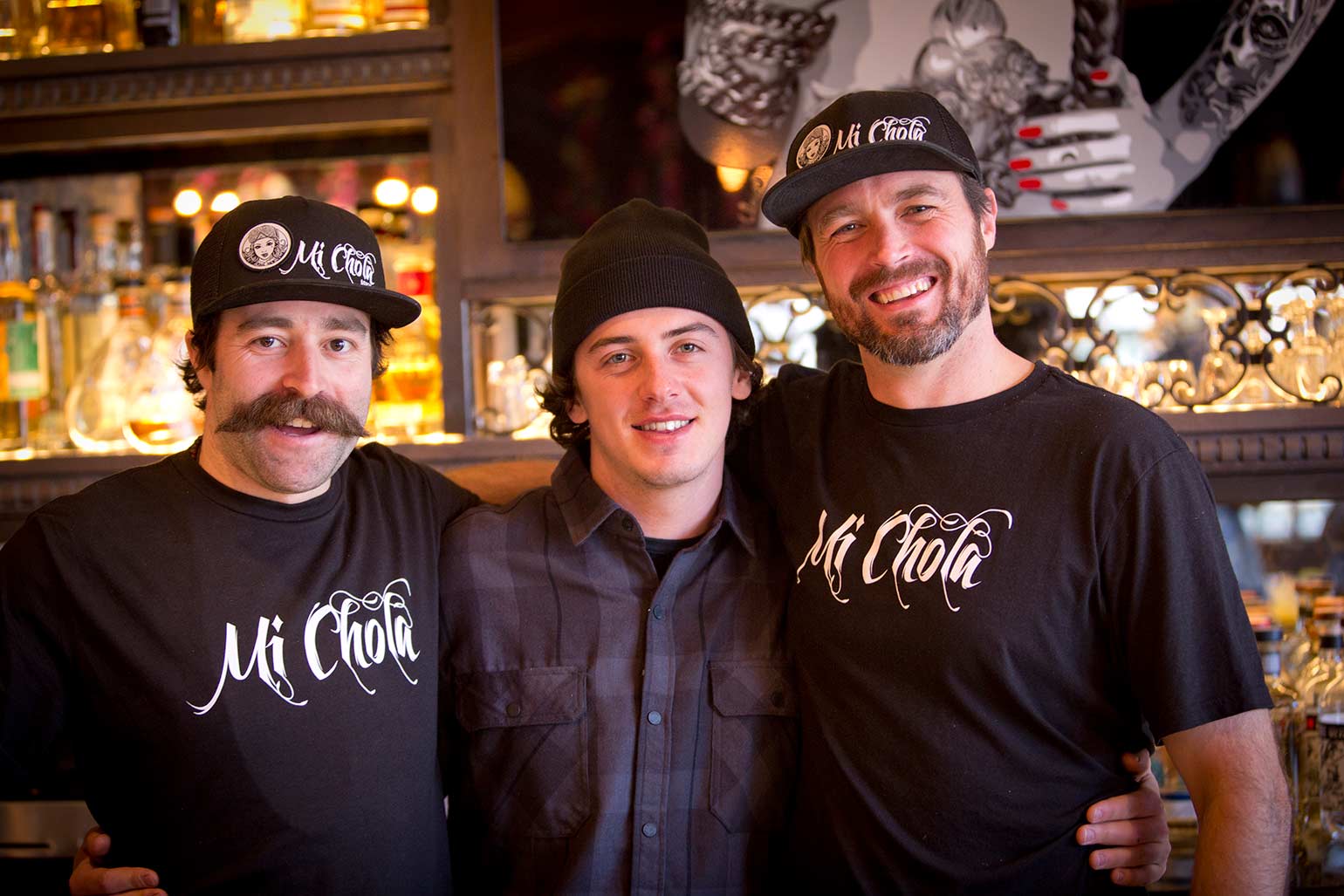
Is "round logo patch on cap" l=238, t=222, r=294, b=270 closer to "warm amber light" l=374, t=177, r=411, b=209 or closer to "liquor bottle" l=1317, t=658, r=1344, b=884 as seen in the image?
"warm amber light" l=374, t=177, r=411, b=209

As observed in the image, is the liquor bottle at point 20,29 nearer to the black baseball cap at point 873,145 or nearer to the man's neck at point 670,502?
the man's neck at point 670,502

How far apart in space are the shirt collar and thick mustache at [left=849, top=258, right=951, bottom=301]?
414 mm

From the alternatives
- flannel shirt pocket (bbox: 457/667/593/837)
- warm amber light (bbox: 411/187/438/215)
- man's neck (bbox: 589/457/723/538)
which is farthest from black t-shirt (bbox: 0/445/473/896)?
warm amber light (bbox: 411/187/438/215)

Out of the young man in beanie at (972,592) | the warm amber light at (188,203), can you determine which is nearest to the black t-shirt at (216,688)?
the young man in beanie at (972,592)

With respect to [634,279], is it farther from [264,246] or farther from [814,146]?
[264,246]

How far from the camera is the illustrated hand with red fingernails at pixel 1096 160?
7.34ft

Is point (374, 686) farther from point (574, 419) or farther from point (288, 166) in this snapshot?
point (288, 166)

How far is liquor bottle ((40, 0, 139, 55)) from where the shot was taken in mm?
2539

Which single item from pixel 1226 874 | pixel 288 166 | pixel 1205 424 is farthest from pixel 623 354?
pixel 288 166

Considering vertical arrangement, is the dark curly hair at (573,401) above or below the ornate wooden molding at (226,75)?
below

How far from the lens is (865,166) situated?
153 cm

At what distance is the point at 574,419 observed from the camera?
1887mm

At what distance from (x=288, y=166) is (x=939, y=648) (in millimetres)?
2025

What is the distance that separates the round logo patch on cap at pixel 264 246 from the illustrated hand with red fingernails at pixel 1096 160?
143 centimetres
